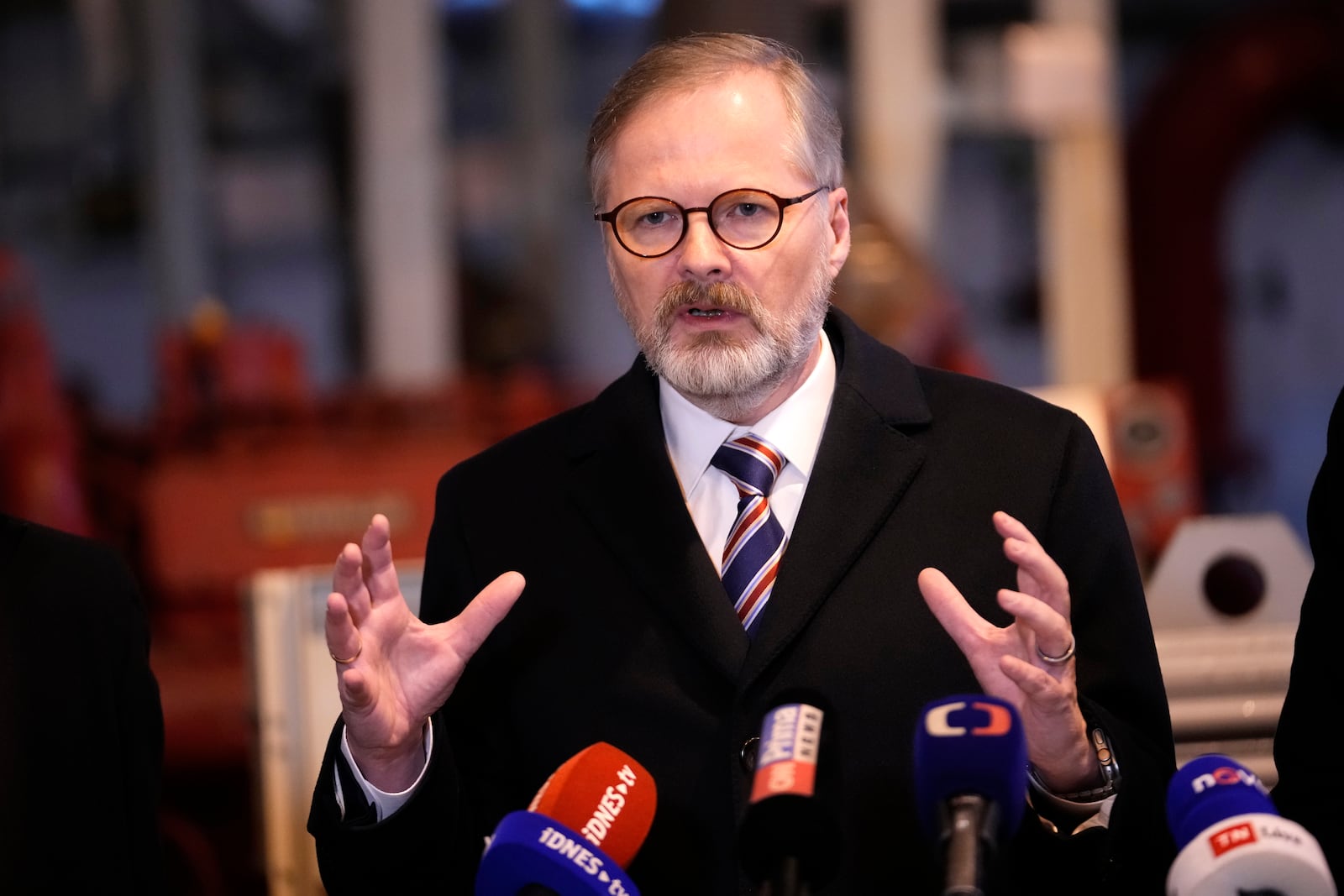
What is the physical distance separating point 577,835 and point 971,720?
322 millimetres

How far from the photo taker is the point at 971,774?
1.13 metres

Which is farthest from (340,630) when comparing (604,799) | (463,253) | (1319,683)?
(463,253)

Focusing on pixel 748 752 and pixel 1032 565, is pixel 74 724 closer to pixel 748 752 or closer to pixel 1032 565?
pixel 748 752

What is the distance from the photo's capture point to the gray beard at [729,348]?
1611 mm

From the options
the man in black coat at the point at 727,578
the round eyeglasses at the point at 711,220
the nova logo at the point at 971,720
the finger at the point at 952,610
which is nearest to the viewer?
the nova logo at the point at 971,720

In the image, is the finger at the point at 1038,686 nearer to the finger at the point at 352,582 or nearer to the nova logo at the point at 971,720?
the nova logo at the point at 971,720

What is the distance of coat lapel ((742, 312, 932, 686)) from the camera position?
5.14 feet

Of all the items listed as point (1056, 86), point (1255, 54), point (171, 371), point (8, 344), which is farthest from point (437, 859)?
point (1255, 54)

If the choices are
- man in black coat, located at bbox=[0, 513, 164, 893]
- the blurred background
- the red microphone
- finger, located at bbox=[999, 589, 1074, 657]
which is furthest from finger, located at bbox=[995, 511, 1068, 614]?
the blurred background

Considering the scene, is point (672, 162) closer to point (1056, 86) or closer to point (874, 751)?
point (874, 751)

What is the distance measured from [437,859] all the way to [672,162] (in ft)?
2.53

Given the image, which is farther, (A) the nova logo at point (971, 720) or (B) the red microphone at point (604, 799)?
(B) the red microphone at point (604, 799)

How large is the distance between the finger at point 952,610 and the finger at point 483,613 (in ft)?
1.31

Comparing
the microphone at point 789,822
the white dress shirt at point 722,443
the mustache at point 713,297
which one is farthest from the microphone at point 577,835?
the mustache at point 713,297
